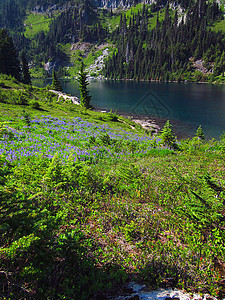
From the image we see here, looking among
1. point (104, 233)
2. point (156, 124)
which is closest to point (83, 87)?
point (156, 124)

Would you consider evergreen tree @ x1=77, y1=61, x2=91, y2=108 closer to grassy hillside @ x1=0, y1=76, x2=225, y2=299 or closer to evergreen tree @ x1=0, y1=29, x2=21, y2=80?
evergreen tree @ x1=0, y1=29, x2=21, y2=80

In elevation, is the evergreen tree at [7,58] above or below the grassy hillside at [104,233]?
above

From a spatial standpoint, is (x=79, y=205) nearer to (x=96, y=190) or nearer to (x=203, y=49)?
(x=96, y=190)

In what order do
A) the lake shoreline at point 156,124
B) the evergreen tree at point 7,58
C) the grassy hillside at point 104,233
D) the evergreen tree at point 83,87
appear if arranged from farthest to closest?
1. the evergreen tree at point 7,58
2. the evergreen tree at point 83,87
3. the lake shoreline at point 156,124
4. the grassy hillside at point 104,233

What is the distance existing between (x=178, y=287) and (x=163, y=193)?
3316 mm

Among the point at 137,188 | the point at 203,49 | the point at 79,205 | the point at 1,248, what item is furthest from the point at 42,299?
the point at 203,49

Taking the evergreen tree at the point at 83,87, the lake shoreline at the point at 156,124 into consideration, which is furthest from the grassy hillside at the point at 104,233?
the evergreen tree at the point at 83,87

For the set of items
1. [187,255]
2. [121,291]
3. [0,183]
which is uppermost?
[0,183]

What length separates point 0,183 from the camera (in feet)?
Answer: 11.0

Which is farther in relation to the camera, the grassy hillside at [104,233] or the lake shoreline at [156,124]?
the lake shoreline at [156,124]

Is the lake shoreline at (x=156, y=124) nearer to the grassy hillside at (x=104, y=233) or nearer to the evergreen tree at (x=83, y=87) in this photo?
the evergreen tree at (x=83, y=87)

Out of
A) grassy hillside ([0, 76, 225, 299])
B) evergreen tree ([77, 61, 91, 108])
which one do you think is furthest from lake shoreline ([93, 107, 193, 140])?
grassy hillside ([0, 76, 225, 299])

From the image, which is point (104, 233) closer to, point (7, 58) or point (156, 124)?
point (156, 124)

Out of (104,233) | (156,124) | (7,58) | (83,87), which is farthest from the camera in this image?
(7,58)
